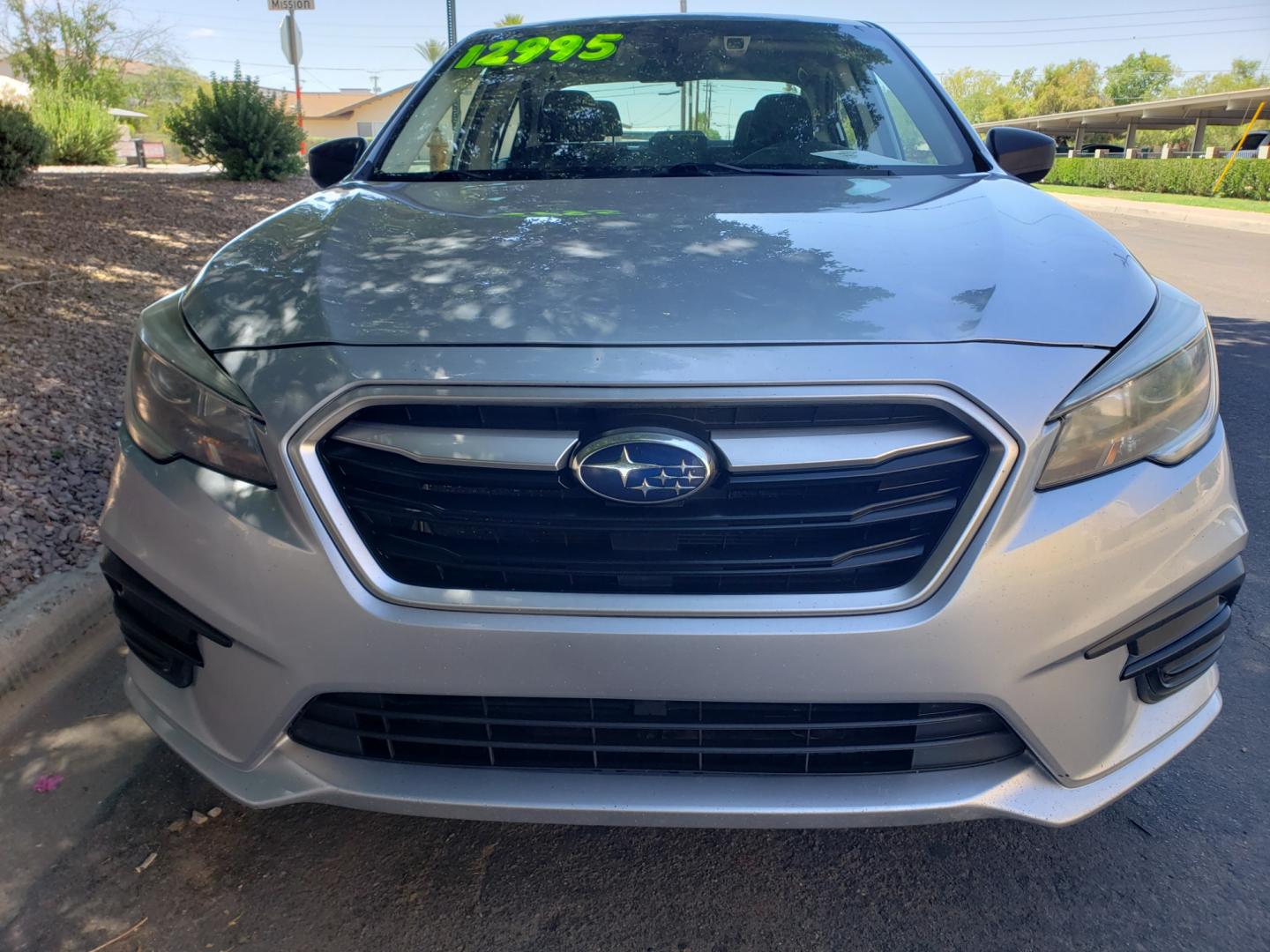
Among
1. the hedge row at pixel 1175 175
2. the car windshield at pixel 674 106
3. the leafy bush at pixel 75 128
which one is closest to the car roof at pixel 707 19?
the car windshield at pixel 674 106

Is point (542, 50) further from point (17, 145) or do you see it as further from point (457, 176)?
point (17, 145)

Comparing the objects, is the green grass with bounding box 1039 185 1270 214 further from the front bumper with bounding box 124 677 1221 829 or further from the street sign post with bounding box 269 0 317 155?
the front bumper with bounding box 124 677 1221 829

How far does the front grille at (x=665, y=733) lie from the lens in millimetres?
1567

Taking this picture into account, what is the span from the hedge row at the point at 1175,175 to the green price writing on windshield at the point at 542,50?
1894 centimetres

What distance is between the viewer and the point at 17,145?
8633 millimetres

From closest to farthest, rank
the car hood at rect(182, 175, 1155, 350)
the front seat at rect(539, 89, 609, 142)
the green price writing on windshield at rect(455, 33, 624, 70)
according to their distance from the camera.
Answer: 1. the car hood at rect(182, 175, 1155, 350)
2. the front seat at rect(539, 89, 609, 142)
3. the green price writing on windshield at rect(455, 33, 624, 70)

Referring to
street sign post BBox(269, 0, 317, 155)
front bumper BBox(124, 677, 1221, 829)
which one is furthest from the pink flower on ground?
street sign post BBox(269, 0, 317, 155)

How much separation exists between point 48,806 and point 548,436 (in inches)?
63.7

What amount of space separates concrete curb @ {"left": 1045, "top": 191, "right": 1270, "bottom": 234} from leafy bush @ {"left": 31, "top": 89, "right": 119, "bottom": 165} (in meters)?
16.4

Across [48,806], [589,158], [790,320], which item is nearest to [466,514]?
[790,320]

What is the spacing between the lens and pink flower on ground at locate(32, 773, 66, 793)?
7.39 ft

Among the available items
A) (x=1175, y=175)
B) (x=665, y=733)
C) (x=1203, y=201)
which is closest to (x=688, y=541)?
(x=665, y=733)

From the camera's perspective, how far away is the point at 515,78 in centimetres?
325

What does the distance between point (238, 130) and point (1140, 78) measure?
10890 centimetres
